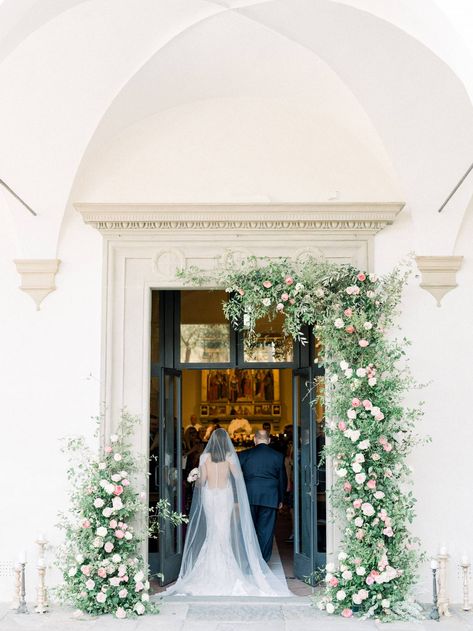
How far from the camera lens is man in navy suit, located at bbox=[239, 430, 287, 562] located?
29.5ft

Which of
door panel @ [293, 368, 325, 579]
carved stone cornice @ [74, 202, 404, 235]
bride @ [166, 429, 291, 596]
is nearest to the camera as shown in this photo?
carved stone cornice @ [74, 202, 404, 235]

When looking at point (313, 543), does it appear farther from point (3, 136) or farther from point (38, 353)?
point (3, 136)

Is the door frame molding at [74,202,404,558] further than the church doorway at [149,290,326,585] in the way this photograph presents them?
No

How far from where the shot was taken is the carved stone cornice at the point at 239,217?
7.26 m

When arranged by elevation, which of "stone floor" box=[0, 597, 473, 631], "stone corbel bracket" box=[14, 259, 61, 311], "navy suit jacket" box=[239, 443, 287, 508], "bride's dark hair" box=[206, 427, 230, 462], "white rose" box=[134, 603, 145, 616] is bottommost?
"stone floor" box=[0, 597, 473, 631]

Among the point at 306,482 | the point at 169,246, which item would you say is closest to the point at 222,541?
the point at 306,482

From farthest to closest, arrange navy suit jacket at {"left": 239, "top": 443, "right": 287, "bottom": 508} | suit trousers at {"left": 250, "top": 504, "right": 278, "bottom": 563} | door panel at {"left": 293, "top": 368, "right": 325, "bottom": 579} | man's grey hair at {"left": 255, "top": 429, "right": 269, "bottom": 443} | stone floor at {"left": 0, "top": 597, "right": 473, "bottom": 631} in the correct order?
man's grey hair at {"left": 255, "top": 429, "right": 269, "bottom": 443}
navy suit jacket at {"left": 239, "top": 443, "right": 287, "bottom": 508}
suit trousers at {"left": 250, "top": 504, "right": 278, "bottom": 563}
door panel at {"left": 293, "top": 368, "right": 325, "bottom": 579}
stone floor at {"left": 0, "top": 597, "right": 473, "bottom": 631}

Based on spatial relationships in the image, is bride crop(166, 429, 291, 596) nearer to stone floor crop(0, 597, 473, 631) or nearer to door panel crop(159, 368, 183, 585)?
door panel crop(159, 368, 183, 585)

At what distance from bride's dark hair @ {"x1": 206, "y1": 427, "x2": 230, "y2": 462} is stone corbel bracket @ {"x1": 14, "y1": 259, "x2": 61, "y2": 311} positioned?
7.60ft

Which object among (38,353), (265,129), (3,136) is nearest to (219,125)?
(265,129)

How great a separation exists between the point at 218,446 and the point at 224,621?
2078 millimetres

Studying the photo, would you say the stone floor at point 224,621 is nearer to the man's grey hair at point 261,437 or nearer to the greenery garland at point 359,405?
the greenery garland at point 359,405

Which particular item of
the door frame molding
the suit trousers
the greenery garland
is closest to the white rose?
the door frame molding

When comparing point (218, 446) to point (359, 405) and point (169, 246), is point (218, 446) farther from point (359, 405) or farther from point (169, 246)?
point (169, 246)
